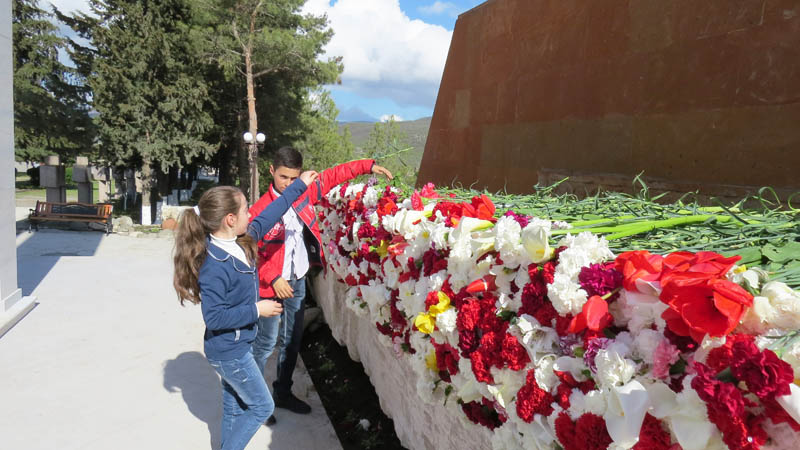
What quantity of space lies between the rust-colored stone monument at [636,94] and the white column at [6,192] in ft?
15.5

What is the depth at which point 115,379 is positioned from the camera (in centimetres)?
355

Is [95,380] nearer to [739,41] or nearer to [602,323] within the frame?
[602,323]

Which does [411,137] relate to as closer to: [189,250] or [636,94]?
[636,94]

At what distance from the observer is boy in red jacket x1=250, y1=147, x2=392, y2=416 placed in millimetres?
2846

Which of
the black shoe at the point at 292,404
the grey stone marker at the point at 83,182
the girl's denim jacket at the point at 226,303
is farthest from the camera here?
the grey stone marker at the point at 83,182

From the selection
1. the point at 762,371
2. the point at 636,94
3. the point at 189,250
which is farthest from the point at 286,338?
the point at 636,94

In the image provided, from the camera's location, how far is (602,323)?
1.07 m

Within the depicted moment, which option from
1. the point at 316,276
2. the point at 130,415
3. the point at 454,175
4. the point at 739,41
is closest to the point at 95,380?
the point at 130,415

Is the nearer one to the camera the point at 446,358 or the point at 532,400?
the point at 532,400

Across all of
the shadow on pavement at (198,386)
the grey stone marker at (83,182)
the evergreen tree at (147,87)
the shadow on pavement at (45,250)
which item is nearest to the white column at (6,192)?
the shadow on pavement at (45,250)

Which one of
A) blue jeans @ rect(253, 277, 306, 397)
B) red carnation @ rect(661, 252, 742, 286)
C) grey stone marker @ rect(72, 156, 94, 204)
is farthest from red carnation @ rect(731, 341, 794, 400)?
grey stone marker @ rect(72, 156, 94, 204)

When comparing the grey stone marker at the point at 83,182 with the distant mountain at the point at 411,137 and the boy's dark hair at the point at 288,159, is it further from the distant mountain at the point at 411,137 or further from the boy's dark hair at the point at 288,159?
the boy's dark hair at the point at 288,159

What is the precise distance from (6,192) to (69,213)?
8.44 metres

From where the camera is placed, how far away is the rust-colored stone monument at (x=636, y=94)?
9.68ft
